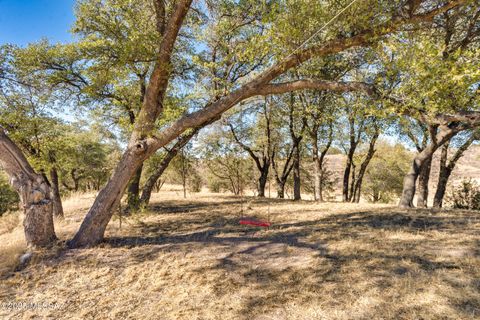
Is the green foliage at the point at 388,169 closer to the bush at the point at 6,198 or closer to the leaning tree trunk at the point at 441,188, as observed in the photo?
the leaning tree trunk at the point at 441,188

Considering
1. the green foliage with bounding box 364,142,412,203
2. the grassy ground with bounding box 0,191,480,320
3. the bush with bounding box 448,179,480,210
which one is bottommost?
the grassy ground with bounding box 0,191,480,320

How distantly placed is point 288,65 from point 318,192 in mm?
9679

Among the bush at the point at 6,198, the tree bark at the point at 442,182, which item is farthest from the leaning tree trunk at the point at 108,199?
the bush at the point at 6,198

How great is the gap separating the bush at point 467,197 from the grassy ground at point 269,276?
23.0ft

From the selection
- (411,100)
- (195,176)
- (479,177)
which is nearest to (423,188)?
(411,100)

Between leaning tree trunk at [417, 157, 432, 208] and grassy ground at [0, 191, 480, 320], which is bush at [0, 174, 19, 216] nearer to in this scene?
grassy ground at [0, 191, 480, 320]

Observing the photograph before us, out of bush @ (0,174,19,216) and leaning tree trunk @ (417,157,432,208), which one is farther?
bush @ (0,174,19,216)

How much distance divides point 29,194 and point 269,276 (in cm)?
489

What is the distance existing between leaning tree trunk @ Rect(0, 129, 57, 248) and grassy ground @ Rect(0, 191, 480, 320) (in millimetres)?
637

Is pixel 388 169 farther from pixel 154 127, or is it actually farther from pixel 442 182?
pixel 154 127

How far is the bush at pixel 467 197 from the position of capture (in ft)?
36.0

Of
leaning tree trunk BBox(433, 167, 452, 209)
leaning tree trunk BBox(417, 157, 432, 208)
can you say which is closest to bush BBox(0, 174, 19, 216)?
leaning tree trunk BBox(417, 157, 432, 208)

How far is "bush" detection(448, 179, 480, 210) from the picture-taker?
36.0 ft

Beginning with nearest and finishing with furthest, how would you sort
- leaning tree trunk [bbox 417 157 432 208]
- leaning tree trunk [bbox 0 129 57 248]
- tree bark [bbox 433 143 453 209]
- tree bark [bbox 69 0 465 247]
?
leaning tree trunk [bbox 0 129 57 248] → tree bark [bbox 69 0 465 247] → leaning tree trunk [bbox 417 157 432 208] → tree bark [bbox 433 143 453 209]
